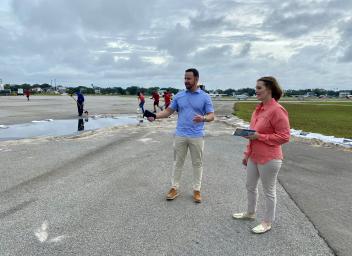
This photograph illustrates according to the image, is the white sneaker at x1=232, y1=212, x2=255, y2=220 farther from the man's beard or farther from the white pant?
the man's beard

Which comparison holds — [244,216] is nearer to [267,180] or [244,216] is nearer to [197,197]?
[267,180]

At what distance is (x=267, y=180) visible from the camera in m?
5.14

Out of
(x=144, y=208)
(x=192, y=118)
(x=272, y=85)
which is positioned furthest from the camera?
(x=192, y=118)

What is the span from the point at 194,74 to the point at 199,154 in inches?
50.7

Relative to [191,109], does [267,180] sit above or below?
below

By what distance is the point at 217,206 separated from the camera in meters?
6.30

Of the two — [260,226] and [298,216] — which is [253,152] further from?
[298,216]

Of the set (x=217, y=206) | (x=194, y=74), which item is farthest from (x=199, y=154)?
(x=194, y=74)

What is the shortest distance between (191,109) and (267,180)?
5.81 feet

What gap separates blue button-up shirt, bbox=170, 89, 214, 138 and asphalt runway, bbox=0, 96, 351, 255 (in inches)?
46.0

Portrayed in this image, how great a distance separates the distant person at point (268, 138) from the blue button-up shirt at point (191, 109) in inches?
46.5

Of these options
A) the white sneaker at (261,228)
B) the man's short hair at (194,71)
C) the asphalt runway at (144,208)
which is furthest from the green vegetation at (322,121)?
the white sneaker at (261,228)

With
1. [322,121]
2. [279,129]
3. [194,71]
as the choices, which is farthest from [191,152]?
[322,121]

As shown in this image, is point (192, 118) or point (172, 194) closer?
point (192, 118)
